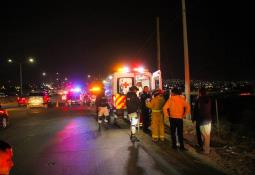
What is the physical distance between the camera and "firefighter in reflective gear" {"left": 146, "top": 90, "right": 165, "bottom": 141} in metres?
11.7

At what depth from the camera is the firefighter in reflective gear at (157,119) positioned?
38.3 ft

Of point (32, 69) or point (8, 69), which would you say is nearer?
point (8, 69)

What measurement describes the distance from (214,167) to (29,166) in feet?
14.5

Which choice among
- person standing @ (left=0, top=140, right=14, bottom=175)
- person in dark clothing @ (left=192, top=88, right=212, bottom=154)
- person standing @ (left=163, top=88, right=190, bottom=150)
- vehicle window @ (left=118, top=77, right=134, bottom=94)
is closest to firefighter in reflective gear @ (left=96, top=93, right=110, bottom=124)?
vehicle window @ (left=118, top=77, right=134, bottom=94)

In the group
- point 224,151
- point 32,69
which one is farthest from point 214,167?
point 32,69

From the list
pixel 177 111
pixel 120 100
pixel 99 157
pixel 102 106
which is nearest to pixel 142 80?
pixel 120 100

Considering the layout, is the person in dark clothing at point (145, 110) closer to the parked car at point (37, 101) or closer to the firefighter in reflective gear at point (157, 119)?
the firefighter in reflective gear at point (157, 119)

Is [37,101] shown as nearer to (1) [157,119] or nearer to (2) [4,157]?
(1) [157,119]

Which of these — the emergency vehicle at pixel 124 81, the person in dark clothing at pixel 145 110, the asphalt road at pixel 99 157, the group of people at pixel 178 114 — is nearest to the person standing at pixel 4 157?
the asphalt road at pixel 99 157

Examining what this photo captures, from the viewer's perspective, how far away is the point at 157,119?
38.5 feet

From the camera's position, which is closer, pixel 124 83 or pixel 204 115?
pixel 204 115

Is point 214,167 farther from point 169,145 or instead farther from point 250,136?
point 250,136

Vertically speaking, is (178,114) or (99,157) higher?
(178,114)

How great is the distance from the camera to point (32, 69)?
82500 mm
